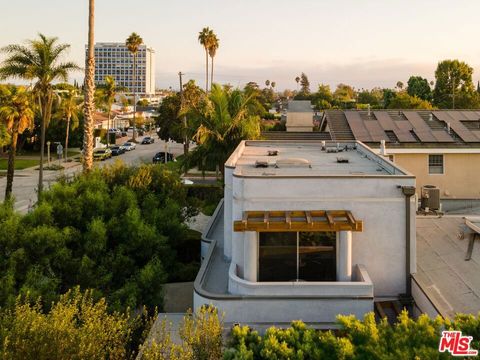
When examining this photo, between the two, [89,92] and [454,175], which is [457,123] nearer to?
[454,175]

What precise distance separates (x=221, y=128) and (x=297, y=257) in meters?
17.2

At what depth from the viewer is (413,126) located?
103 ft

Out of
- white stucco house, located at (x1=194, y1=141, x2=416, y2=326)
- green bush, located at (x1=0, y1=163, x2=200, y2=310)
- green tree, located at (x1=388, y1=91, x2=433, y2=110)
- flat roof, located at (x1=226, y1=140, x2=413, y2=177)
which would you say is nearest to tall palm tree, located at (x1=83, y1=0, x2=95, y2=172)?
green bush, located at (x1=0, y1=163, x2=200, y2=310)

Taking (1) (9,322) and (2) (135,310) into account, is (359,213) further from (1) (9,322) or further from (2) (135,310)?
(1) (9,322)

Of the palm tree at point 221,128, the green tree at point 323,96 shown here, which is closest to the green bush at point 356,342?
the palm tree at point 221,128

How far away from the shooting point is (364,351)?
807 centimetres

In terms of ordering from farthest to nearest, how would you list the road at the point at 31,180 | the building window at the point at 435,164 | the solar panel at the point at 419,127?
the road at the point at 31,180 < the solar panel at the point at 419,127 < the building window at the point at 435,164

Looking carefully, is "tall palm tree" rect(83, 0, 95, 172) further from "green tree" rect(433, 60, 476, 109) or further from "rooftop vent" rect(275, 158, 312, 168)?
"green tree" rect(433, 60, 476, 109)

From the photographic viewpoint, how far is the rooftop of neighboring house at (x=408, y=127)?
2914cm

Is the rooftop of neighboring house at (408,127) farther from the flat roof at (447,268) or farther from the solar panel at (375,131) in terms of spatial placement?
the flat roof at (447,268)

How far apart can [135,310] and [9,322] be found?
5.27 metres

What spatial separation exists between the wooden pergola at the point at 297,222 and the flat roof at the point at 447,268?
251cm

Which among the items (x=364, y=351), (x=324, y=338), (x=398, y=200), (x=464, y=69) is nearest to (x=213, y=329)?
(x=324, y=338)

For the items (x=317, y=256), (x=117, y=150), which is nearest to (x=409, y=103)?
(x=117, y=150)
